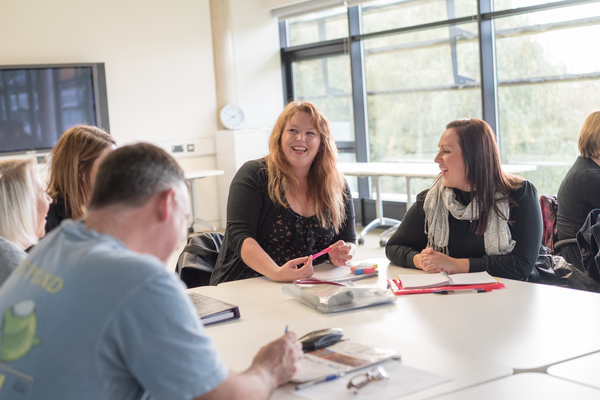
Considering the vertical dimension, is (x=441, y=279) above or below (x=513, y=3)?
below

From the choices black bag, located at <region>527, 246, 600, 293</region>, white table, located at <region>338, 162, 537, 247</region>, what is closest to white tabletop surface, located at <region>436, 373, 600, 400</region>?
black bag, located at <region>527, 246, 600, 293</region>

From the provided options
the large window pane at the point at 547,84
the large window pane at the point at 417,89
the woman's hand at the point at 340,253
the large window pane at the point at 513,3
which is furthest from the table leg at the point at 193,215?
the woman's hand at the point at 340,253

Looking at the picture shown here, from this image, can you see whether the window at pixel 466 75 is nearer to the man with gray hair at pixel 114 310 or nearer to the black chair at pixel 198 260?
the black chair at pixel 198 260

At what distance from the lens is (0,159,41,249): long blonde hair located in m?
1.72

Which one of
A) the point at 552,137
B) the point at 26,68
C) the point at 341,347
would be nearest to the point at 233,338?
the point at 341,347

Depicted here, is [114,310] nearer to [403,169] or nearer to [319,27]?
[403,169]

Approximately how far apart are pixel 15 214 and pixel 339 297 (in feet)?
3.11

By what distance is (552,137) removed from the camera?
19.8 ft

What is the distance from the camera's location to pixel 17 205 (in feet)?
5.70

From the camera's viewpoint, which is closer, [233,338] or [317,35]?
[233,338]

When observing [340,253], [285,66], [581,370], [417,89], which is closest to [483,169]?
[340,253]

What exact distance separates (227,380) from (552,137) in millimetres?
5442

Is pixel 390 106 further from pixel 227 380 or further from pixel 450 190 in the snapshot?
pixel 227 380

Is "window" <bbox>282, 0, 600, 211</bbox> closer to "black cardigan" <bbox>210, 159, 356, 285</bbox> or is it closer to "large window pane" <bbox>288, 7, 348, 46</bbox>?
"large window pane" <bbox>288, 7, 348, 46</bbox>
